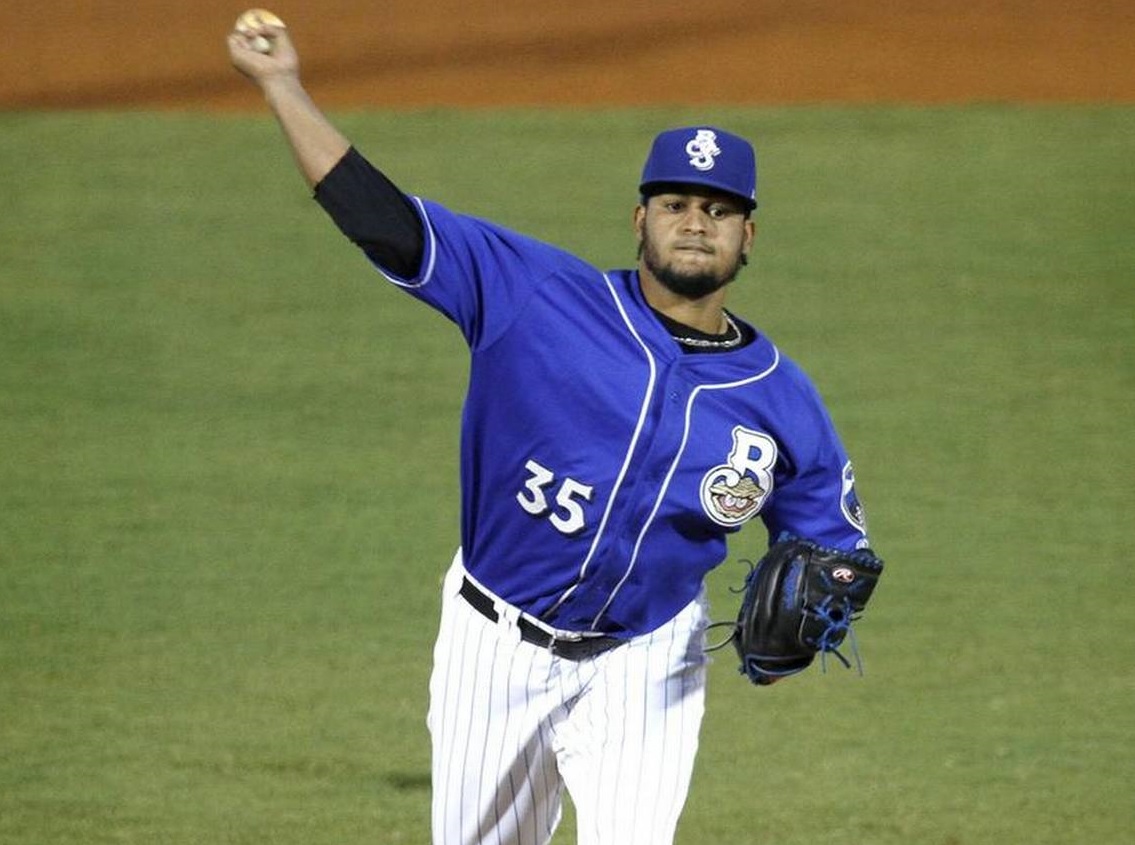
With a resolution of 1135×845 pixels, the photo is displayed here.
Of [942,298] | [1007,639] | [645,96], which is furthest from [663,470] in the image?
[645,96]

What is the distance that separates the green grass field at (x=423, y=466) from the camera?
21.6 ft

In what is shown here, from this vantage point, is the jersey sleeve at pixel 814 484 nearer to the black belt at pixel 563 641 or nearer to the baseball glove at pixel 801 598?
the baseball glove at pixel 801 598

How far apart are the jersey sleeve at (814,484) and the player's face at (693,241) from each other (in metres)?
0.30

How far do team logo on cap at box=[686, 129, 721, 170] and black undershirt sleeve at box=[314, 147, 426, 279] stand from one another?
0.63 metres

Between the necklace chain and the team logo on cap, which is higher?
the team logo on cap

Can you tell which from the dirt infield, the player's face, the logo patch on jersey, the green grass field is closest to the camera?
the player's face

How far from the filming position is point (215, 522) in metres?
8.94

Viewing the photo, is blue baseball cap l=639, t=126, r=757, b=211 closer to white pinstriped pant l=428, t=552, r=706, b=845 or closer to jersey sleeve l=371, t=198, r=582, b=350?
jersey sleeve l=371, t=198, r=582, b=350

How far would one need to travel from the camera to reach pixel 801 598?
4.45 metres

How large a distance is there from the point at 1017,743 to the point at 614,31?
32.7 ft

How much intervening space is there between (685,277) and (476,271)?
0.44m

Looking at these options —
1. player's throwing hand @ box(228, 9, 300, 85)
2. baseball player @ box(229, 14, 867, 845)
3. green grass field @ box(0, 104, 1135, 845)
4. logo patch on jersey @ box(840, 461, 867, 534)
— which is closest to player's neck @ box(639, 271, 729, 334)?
baseball player @ box(229, 14, 867, 845)

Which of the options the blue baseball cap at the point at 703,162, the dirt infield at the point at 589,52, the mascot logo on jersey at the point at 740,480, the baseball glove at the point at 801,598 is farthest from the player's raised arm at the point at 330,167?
the dirt infield at the point at 589,52

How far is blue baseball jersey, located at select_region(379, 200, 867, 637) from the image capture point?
430 centimetres
